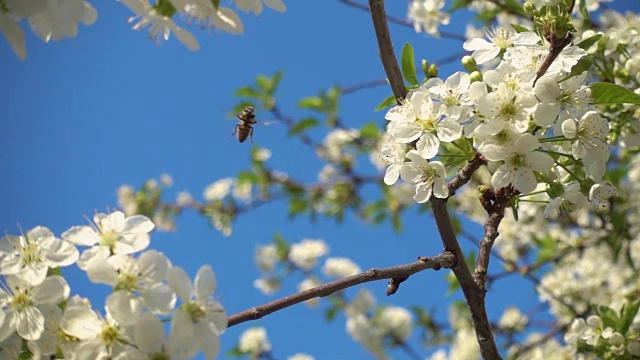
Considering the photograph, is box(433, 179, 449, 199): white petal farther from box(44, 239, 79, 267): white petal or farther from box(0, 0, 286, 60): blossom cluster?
box(44, 239, 79, 267): white petal

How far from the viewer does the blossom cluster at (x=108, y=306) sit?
1.22 metres

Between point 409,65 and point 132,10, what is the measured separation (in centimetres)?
83

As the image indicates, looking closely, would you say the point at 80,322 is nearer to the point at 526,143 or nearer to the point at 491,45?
the point at 526,143

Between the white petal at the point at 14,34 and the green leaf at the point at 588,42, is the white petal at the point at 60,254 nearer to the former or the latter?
the white petal at the point at 14,34

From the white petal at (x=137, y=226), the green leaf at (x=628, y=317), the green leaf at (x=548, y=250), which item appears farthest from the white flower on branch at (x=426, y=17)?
the white petal at (x=137, y=226)

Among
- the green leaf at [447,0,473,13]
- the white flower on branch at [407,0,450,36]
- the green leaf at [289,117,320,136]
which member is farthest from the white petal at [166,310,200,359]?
the green leaf at [289,117,320,136]

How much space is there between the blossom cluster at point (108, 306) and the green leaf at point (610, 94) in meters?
1.06

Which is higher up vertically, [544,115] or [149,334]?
[544,115]

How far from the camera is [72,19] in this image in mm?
1333

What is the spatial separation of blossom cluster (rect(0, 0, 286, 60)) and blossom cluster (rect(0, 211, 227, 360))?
1.40ft

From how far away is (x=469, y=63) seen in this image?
1.80 meters

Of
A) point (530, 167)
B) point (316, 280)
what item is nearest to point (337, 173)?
point (316, 280)

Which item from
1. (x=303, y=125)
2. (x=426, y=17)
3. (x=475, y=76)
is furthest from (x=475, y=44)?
(x=303, y=125)

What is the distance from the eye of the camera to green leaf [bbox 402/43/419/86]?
1881 mm
